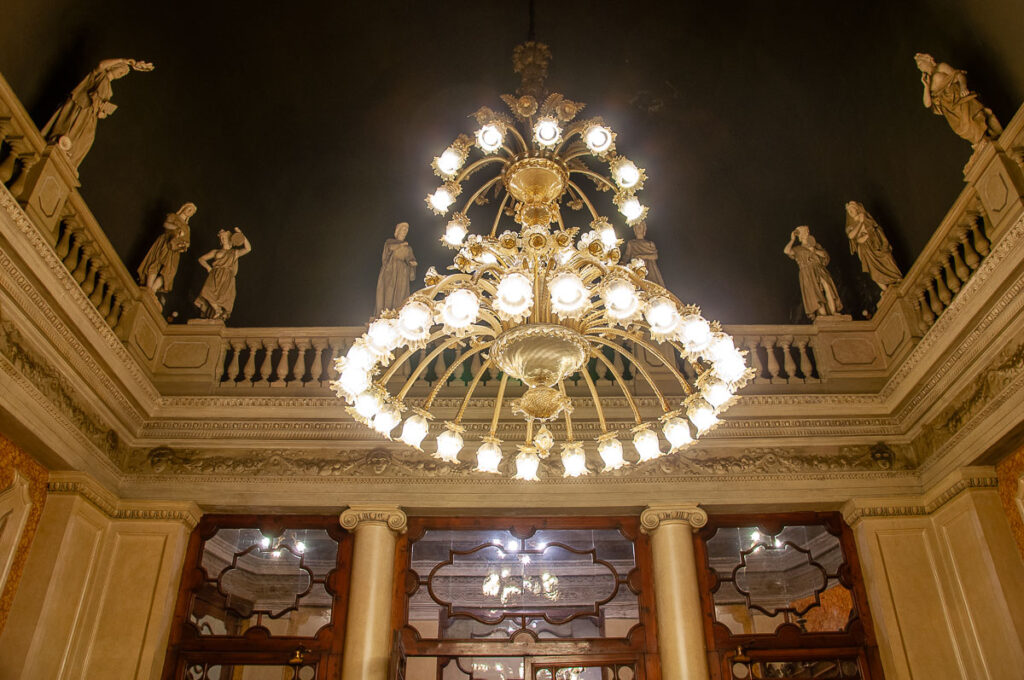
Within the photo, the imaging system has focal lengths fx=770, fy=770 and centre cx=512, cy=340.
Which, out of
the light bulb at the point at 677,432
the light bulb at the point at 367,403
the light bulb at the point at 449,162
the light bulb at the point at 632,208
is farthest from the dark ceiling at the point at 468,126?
the light bulb at the point at 677,432

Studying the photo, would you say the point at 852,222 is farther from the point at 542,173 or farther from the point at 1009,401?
the point at 542,173

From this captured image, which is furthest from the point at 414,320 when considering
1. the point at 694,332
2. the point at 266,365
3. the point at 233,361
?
the point at 233,361

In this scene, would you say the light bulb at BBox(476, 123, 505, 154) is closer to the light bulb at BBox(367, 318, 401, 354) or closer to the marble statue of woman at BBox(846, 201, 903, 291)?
the light bulb at BBox(367, 318, 401, 354)

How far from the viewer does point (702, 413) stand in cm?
378

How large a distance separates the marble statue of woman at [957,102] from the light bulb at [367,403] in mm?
4724

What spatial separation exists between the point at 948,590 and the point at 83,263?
23.4 feet

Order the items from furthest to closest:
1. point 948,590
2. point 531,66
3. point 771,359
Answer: point 771,359
point 948,590
point 531,66

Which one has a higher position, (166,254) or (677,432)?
(166,254)

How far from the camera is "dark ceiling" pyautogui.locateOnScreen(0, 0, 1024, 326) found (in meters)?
7.48

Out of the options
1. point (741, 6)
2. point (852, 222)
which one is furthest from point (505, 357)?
point (741, 6)

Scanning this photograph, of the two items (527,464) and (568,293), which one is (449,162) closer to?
(568,293)

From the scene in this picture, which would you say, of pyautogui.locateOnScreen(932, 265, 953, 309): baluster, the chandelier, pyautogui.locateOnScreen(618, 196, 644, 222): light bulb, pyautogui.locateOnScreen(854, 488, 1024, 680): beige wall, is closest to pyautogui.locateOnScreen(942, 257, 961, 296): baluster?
pyautogui.locateOnScreen(932, 265, 953, 309): baluster

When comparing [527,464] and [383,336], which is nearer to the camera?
[383,336]

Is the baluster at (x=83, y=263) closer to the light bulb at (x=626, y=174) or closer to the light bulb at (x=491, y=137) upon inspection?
the light bulb at (x=491, y=137)
